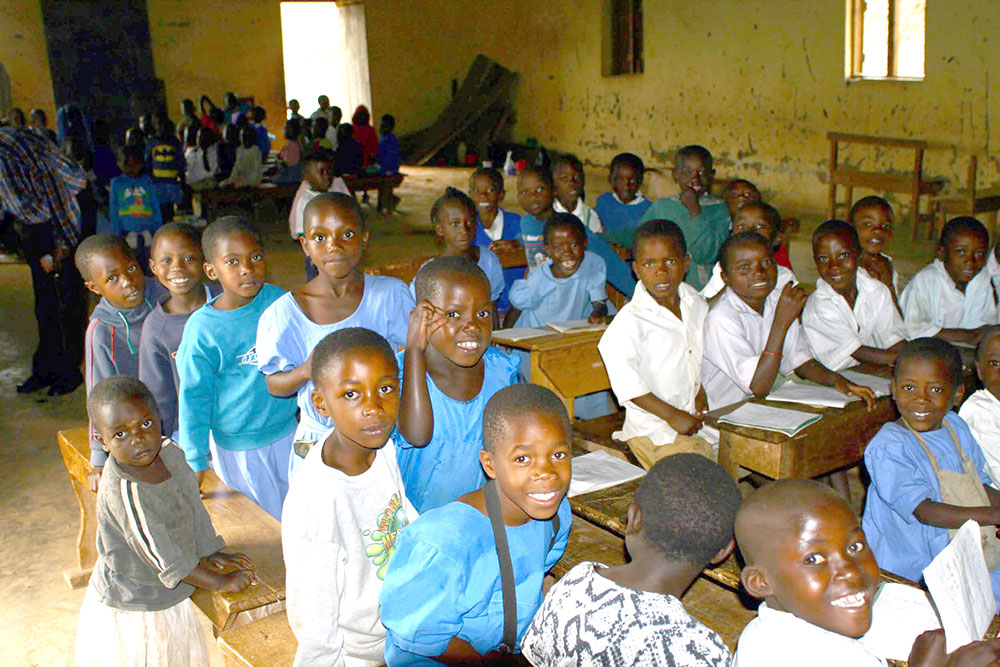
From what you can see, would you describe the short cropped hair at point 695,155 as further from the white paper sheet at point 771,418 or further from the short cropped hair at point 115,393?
the short cropped hair at point 115,393

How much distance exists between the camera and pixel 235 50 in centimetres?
1582

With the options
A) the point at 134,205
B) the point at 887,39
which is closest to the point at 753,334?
the point at 134,205

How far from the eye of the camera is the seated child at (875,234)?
391cm

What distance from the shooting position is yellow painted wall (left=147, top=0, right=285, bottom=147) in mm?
15062

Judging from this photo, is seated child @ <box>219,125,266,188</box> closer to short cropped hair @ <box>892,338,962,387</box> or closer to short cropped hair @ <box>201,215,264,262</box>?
short cropped hair @ <box>201,215,264,262</box>

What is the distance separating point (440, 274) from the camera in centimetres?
222

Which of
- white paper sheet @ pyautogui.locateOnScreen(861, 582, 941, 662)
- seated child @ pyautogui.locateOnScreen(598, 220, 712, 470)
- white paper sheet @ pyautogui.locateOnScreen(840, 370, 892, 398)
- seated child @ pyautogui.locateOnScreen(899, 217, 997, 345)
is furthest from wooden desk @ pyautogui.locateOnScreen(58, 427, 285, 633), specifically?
seated child @ pyautogui.locateOnScreen(899, 217, 997, 345)

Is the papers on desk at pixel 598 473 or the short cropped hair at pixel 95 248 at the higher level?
the short cropped hair at pixel 95 248

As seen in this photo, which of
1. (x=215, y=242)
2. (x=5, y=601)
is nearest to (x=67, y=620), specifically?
(x=5, y=601)

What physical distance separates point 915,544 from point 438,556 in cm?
157

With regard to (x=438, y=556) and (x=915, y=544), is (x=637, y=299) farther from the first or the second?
(x=438, y=556)

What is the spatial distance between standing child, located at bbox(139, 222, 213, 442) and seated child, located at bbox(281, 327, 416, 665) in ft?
3.68

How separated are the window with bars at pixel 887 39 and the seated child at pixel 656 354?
828 centimetres

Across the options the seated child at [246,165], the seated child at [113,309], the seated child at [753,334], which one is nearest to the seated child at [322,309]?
the seated child at [113,309]
